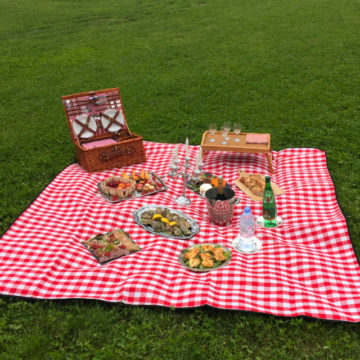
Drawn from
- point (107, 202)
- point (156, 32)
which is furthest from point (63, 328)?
point (156, 32)

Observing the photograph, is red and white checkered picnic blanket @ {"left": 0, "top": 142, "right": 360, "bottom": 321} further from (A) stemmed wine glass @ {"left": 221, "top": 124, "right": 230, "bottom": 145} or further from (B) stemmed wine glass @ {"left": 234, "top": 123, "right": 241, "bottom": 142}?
(A) stemmed wine glass @ {"left": 221, "top": 124, "right": 230, "bottom": 145}

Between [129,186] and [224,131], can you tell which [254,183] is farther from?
[129,186]

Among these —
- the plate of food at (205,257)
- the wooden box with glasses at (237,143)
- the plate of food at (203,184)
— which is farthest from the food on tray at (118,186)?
the plate of food at (205,257)

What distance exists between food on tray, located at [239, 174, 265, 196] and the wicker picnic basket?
2008mm

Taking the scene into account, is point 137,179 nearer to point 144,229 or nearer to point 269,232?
point 144,229

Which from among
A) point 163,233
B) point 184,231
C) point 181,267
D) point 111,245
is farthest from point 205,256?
point 111,245

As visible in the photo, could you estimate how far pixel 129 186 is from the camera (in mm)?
6562

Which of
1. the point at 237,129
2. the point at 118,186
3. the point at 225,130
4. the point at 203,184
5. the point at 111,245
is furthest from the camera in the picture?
the point at 237,129

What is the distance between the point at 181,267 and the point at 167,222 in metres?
0.85

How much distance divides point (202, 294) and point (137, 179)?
2.82 metres

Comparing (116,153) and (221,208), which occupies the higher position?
(116,153)

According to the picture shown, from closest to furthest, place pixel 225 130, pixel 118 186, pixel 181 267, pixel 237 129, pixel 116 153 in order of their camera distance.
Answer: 1. pixel 181 267
2. pixel 118 186
3. pixel 225 130
4. pixel 237 129
5. pixel 116 153

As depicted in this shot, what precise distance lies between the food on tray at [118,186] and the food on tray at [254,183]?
1757mm

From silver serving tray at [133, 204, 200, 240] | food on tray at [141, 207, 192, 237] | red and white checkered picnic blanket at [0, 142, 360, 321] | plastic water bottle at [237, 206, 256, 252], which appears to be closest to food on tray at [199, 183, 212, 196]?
red and white checkered picnic blanket at [0, 142, 360, 321]
